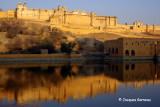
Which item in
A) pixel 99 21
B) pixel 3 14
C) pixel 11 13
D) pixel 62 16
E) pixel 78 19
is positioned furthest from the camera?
pixel 99 21

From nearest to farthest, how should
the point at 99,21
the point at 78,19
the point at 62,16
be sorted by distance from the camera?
the point at 62,16, the point at 78,19, the point at 99,21

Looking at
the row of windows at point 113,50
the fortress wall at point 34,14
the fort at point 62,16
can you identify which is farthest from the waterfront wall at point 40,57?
the fortress wall at point 34,14

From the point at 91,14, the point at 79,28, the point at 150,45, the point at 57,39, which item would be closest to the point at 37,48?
the point at 57,39

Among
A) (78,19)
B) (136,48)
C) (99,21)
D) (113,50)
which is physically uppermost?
(78,19)

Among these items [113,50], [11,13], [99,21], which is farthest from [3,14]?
[113,50]

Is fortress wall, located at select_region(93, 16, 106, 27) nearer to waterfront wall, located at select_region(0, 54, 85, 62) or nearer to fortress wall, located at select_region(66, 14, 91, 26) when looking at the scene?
fortress wall, located at select_region(66, 14, 91, 26)

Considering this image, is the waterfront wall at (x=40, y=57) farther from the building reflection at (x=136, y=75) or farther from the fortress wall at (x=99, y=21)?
the fortress wall at (x=99, y=21)

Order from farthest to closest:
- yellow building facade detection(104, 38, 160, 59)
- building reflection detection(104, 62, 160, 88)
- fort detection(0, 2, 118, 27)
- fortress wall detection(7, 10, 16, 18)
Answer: fortress wall detection(7, 10, 16, 18), fort detection(0, 2, 118, 27), yellow building facade detection(104, 38, 160, 59), building reflection detection(104, 62, 160, 88)

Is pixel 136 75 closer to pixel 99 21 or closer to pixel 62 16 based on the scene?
pixel 62 16

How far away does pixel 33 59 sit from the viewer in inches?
1177

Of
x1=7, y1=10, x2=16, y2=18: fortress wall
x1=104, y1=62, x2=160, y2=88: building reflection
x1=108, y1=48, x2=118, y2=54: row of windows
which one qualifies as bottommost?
x1=104, y1=62, x2=160, y2=88: building reflection

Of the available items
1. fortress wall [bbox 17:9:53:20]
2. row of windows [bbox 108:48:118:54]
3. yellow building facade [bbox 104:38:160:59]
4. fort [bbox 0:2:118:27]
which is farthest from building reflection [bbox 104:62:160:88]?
fortress wall [bbox 17:9:53:20]

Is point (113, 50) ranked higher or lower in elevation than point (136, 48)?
lower

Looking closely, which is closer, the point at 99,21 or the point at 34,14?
the point at 34,14
